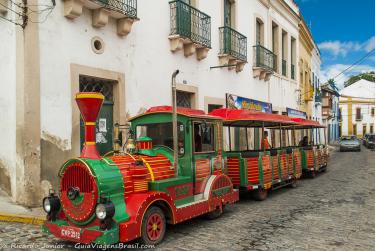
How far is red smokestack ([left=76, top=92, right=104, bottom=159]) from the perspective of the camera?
17.3ft

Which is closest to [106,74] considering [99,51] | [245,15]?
[99,51]

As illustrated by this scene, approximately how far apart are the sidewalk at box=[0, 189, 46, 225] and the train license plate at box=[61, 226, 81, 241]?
1.57 meters

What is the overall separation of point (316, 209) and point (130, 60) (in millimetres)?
5695

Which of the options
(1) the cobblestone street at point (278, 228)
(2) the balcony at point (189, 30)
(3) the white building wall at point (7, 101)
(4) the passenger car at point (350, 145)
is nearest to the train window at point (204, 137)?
(1) the cobblestone street at point (278, 228)

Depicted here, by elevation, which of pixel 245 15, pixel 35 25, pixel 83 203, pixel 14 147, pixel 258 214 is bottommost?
pixel 258 214

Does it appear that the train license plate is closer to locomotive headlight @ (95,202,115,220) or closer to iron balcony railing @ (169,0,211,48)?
locomotive headlight @ (95,202,115,220)

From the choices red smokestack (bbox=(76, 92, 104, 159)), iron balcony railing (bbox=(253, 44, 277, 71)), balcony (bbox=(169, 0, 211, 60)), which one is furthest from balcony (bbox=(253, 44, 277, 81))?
red smokestack (bbox=(76, 92, 104, 159))

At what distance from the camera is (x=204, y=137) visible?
7336 mm

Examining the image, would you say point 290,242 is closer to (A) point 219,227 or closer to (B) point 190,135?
(A) point 219,227

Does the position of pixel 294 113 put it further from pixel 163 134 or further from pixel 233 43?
pixel 163 134

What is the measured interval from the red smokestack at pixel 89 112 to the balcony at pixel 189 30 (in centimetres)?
650

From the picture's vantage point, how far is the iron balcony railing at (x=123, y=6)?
8773 millimetres

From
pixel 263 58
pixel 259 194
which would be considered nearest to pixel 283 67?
pixel 263 58

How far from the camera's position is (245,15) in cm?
1664
